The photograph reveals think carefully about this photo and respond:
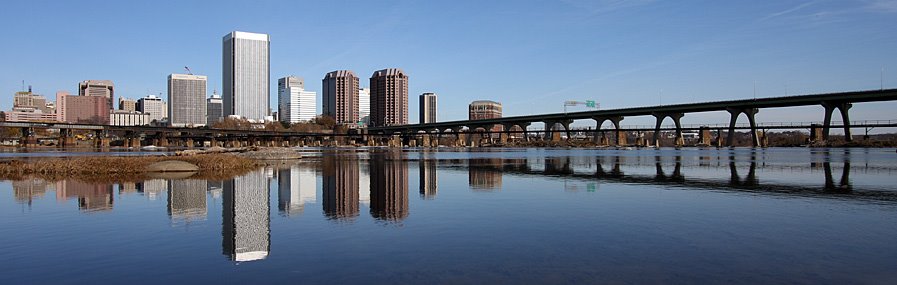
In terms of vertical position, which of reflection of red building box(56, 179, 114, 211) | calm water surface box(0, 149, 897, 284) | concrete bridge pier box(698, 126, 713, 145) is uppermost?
concrete bridge pier box(698, 126, 713, 145)

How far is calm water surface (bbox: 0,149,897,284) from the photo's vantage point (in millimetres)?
12148

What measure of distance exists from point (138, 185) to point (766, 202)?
3216cm

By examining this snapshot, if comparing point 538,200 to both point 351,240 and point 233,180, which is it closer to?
point 351,240

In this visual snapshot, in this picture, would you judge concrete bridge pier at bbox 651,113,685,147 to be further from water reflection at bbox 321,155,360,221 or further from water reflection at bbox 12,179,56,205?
water reflection at bbox 12,179,56,205

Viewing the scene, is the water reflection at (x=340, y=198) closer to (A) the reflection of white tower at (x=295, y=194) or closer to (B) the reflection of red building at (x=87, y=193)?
(A) the reflection of white tower at (x=295, y=194)

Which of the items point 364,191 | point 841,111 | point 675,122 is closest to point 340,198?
point 364,191

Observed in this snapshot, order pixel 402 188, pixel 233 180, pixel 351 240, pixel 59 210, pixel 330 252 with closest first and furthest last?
pixel 330 252 → pixel 351 240 → pixel 59 210 → pixel 402 188 → pixel 233 180

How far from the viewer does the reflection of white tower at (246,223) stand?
14.6 m

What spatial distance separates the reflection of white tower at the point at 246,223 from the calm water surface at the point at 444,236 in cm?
7

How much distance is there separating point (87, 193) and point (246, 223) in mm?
14603

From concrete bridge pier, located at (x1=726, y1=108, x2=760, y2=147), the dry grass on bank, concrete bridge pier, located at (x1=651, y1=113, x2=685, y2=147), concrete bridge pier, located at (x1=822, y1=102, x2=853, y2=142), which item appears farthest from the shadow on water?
concrete bridge pier, located at (x1=651, y1=113, x2=685, y2=147)

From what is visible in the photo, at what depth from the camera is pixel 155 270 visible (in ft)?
40.4

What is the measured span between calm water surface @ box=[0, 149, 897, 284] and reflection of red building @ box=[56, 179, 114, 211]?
119 millimetres

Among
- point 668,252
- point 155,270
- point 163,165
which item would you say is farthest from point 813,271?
point 163,165
